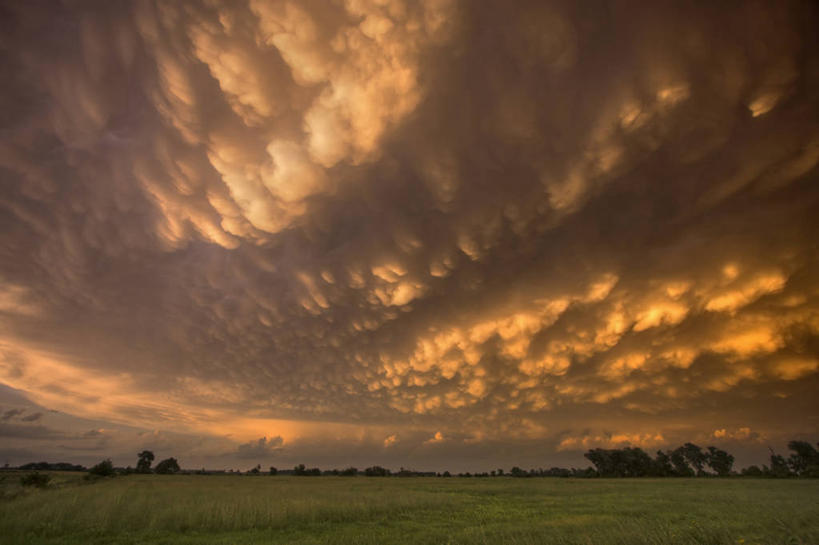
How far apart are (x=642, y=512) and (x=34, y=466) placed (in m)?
240

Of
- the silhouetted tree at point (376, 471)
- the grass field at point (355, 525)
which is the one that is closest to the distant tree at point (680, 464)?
the silhouetted tree at point (376, 471)

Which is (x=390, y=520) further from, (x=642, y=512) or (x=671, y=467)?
(x=671, y=467)

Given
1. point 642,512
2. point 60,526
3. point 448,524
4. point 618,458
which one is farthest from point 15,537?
point 618,458

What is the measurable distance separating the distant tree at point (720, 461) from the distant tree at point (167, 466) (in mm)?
252289

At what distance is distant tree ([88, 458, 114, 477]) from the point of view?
84.1 m

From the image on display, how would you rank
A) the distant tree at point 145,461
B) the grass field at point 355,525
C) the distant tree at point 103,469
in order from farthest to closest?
the distant tree at point 145,461, the distant tree at point 103,469, the grass field at point 355,525

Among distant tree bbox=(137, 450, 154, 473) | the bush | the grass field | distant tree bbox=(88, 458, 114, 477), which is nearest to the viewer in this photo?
the grass field

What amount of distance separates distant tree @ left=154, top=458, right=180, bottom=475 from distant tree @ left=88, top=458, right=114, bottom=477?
56772 mm

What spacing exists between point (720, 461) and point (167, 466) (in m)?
258

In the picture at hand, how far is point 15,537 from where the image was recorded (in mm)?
17156

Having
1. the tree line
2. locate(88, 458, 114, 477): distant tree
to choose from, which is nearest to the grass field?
locate(88, 458, 114, 477): distant tree

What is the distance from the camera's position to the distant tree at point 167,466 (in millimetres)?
135750

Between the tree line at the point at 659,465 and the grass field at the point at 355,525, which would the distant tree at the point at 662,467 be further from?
the grass field at the point at 355,525

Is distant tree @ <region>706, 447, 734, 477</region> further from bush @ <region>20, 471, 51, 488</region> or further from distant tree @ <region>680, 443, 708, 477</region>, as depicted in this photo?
bush @ <region>20, 471, 51, 488</region>
